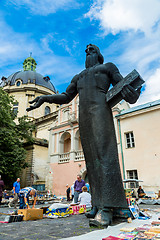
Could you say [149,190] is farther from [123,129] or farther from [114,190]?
[114,190]

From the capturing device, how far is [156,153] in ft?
45.8

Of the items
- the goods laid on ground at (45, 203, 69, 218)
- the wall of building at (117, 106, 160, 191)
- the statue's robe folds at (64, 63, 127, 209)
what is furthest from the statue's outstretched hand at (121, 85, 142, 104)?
the wall of building at (117, 106, 160, 191)

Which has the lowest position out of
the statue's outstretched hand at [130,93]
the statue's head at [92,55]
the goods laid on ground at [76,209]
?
the goods laid on ground at [76,209]

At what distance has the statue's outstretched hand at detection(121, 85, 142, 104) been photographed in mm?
2971

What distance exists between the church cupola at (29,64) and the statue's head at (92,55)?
51911 millimetres

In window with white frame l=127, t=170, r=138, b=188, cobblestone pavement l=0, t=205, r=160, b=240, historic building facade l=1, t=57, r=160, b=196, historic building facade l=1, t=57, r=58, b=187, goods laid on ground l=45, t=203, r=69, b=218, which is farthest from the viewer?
historic building facade l=1, t=57, r=58, b=187

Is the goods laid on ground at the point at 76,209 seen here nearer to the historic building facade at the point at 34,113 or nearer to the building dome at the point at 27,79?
the historic building facade at the point at 34,113

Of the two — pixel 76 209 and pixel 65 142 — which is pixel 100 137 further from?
pixel 65 142

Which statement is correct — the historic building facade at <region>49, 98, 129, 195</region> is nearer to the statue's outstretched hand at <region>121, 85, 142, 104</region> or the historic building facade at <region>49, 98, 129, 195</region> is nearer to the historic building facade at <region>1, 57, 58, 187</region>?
the historic building facade at <region>1, 57, 58, 187</region>

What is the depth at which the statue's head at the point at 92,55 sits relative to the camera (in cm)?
395

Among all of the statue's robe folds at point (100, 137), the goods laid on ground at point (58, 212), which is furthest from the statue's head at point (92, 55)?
the goods laid on ground at point (58, 212)

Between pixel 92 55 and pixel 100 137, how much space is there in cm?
184

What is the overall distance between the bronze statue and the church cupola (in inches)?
2068

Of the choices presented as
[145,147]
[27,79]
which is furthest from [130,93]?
[27,79]
